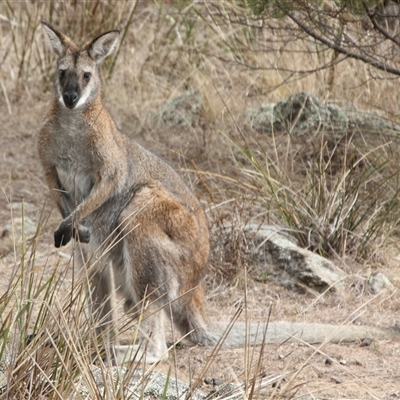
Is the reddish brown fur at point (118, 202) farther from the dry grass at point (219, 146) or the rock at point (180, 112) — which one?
the rock at point (180, 112)

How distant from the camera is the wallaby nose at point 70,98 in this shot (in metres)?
5.23

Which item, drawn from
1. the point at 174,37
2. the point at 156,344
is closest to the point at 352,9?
the point at 156,344

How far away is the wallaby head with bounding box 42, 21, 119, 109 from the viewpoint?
5273mm

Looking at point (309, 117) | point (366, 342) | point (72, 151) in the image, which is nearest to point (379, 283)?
point (366, 342)

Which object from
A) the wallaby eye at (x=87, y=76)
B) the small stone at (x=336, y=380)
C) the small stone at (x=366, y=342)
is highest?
the wallaby eye at (x=87, y=76)

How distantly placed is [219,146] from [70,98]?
3332mm

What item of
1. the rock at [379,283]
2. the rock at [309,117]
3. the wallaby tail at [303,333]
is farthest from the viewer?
the rock at [309,117]

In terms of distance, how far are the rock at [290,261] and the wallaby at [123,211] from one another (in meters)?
0.91

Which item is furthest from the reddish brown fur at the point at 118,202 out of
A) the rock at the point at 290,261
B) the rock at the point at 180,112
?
the rock at the point at 180,112

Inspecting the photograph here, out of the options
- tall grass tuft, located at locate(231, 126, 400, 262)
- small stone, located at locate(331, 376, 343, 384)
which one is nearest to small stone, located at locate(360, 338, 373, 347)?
small stone, located at locate(331, 376, 343, 384)

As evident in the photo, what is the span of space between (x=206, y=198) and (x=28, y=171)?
203cm

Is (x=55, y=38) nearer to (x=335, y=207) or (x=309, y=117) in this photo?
(x=335, y=207)

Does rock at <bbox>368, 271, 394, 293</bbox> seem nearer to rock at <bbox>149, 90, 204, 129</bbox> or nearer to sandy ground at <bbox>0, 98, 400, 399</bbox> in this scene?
A: sandy ground at <bbox>0, 98, 400, 399</bbox>

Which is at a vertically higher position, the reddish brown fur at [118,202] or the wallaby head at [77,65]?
the wallaby head at [77,65]
